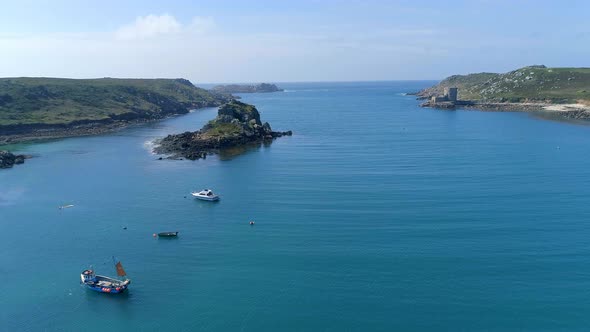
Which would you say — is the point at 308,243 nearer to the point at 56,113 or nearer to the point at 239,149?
the point at 239,149

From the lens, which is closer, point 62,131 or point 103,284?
point 103,284

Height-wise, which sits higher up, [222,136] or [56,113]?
[56,113]

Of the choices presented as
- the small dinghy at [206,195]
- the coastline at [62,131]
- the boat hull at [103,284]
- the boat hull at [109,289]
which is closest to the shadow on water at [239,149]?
the small dinghy at [206,195]

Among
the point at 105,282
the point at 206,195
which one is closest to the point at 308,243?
the point at 105,282

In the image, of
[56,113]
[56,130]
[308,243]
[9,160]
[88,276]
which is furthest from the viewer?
[56,113]

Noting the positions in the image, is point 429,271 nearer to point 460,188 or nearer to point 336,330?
point 336,330
